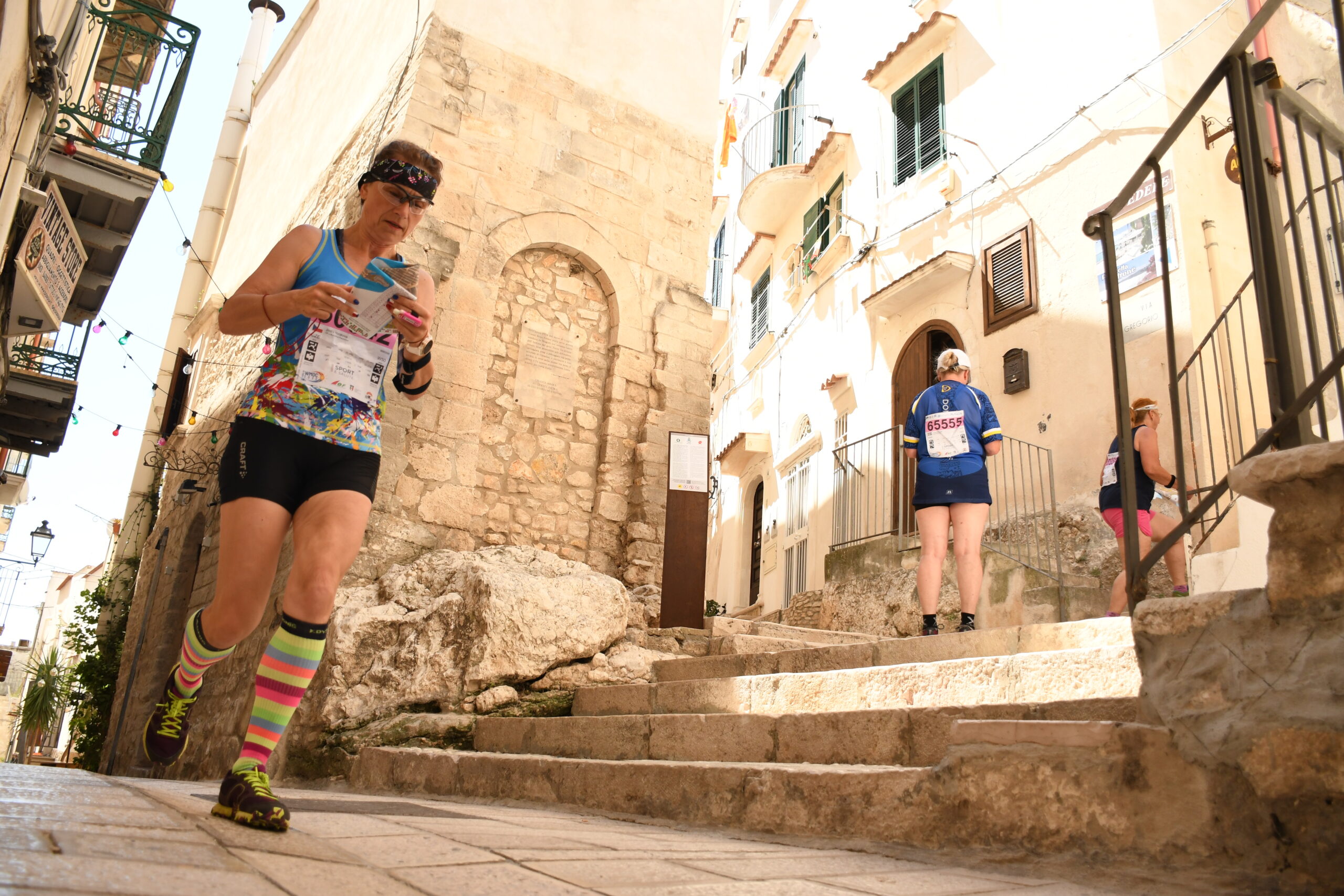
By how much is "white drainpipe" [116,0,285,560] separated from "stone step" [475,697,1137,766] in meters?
14.3

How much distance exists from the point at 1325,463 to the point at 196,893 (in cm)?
214

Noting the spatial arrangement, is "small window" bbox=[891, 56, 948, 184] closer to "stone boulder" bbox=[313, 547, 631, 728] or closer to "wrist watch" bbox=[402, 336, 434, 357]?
"stone boulder" bbox=[313, 547, 631, 728]

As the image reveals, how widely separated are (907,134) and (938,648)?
10702 millimetres

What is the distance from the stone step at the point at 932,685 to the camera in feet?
9.19

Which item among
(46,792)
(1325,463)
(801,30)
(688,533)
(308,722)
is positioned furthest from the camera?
(801,30)

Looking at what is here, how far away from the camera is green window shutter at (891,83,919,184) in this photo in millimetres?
12812

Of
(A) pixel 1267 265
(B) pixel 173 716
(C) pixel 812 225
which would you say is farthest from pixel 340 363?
(C) pixel 812 225

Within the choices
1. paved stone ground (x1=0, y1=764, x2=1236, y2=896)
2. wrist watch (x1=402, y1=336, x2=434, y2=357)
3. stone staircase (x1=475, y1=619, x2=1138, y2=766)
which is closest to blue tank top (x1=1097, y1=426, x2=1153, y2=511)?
stone staircase (x1=475, y1=619, x2=1138, y2=766)

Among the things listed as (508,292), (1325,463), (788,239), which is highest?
(788,239)

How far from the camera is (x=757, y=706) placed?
3.97 meters

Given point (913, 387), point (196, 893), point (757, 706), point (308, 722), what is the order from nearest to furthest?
1. point (196, 893)
2. point (757, 706)
3. point (308, 722)
4. point (913, 387)

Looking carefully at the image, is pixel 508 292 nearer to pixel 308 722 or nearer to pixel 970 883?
pixel 308 722

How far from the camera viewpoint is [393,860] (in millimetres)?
1792

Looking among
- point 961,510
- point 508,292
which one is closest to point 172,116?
point 508,292
